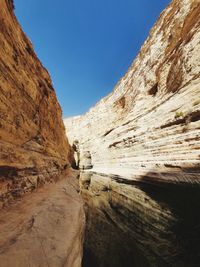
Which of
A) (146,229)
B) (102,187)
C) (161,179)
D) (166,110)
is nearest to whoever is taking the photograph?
(146,229)

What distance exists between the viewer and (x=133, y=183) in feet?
17.2

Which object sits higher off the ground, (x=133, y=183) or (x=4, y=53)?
(x=4, y=53)

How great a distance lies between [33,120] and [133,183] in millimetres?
3887

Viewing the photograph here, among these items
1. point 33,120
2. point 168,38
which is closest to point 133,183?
point 33,120

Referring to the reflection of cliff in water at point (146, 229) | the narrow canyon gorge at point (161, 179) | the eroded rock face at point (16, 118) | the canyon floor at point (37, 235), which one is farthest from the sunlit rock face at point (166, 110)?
the eroded rock face at point (16, 118)

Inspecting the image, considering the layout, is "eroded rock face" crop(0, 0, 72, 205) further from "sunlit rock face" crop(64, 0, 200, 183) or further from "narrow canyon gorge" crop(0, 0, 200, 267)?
"sunlit rock face" crop(64, 0, 200, 183)

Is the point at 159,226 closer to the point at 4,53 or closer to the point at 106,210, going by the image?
the point at 106,210

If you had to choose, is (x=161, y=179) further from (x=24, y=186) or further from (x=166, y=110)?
(x=166, y=110)

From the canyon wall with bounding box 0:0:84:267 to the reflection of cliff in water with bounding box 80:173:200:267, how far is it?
2035mm

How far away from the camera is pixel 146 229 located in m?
3.80

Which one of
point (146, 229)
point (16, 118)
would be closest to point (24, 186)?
point (16, 118)

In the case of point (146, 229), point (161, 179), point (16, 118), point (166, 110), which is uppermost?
point (166, 110)

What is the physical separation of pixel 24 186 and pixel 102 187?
18.1 feet

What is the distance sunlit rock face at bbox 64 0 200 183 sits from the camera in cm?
452
